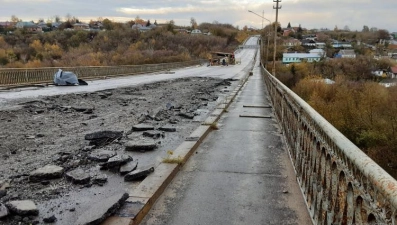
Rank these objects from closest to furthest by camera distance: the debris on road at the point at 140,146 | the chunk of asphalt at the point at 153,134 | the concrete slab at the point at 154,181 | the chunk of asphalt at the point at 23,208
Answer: the chunk of asphalt at the point at 23,208
the concrete slab at the point at 154,181
the debris on road at the point at 140,146
the chunk of asphalt at the point at 153,134

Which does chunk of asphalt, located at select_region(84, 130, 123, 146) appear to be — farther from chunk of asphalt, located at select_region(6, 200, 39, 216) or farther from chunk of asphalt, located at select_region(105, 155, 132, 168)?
chunk of asphalt, located at select_region(6, 200, 39, 216)

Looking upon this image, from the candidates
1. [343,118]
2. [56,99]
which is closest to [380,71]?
[343,118]

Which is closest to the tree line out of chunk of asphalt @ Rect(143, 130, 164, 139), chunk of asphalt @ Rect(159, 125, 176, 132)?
chunk of asphalt @ Rect(159, 125, 176, 132)

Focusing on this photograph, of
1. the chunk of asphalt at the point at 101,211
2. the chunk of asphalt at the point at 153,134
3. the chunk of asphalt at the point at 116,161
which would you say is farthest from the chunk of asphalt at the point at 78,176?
the chunk of asphalt at the point at 153,134

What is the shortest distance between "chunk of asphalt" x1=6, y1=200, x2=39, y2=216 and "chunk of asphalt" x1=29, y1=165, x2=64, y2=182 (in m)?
1.12

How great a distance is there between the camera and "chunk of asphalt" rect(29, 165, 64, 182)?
534cm

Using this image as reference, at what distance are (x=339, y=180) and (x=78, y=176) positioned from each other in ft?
12.8

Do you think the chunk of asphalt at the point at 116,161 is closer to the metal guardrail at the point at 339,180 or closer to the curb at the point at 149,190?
the curb at the point at 149,190

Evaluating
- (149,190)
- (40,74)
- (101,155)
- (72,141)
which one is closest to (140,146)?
(101,155)

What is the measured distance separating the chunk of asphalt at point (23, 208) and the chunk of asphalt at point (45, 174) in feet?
3.69

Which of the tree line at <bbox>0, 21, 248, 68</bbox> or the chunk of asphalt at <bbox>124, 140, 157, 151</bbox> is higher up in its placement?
the tree line at <bbox>0, 21, 248, 68</bbox>

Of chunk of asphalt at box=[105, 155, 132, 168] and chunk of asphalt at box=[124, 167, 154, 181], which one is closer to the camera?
chunk of asphalt at box=[124, 167, 154, 181]

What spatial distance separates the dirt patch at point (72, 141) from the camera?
15.4 feet

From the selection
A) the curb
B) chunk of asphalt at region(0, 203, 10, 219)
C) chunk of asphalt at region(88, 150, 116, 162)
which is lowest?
chunk of asphalt at region(88, 150, 116, 162)
